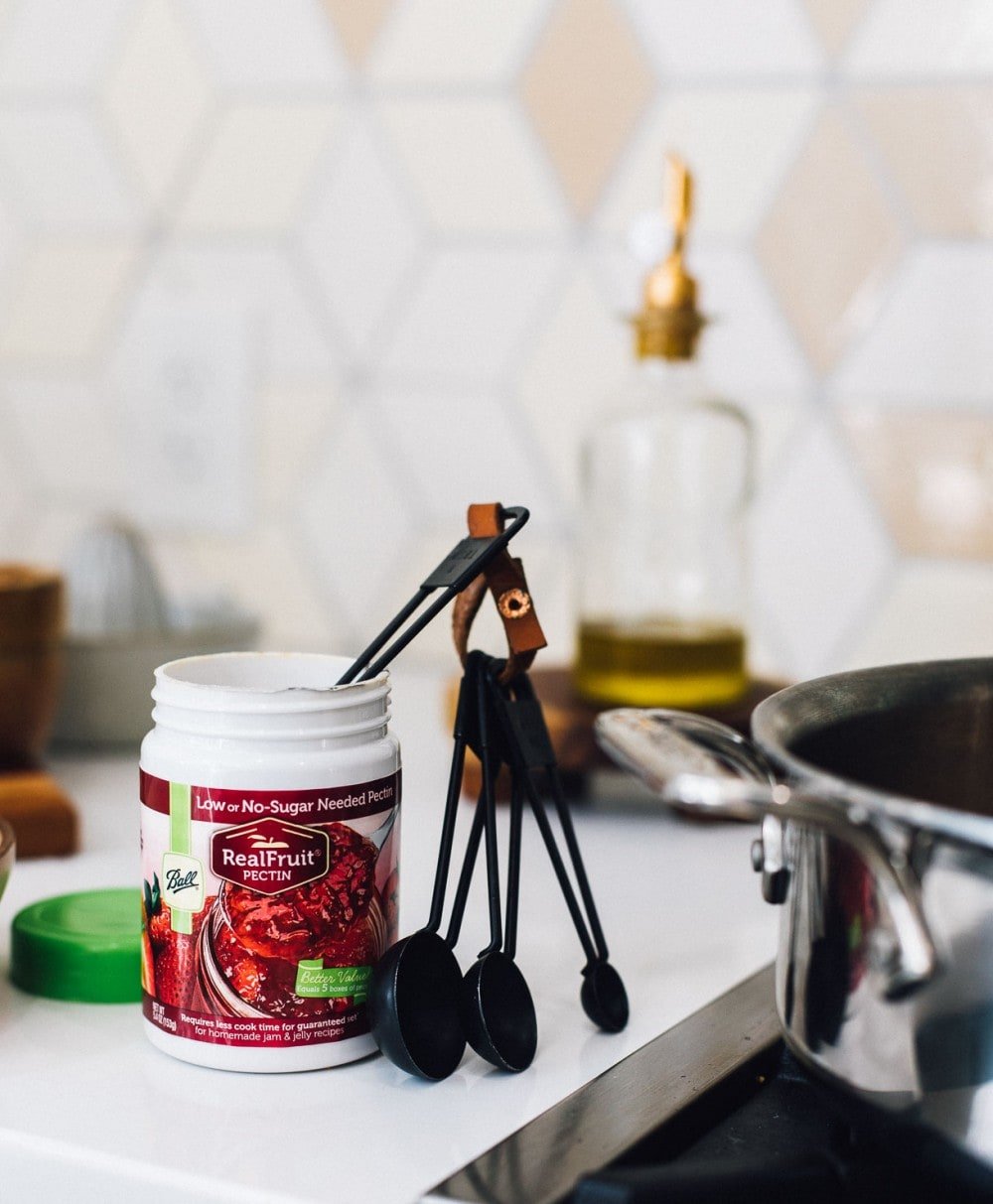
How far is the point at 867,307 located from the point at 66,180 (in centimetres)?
75

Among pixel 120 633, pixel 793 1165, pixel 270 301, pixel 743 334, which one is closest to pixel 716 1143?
pixel 793 1165

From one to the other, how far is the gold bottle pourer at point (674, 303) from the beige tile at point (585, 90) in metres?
0.26

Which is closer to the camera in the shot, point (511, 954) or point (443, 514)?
point (511, 954)

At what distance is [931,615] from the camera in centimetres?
108

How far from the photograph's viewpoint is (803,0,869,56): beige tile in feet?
3.47

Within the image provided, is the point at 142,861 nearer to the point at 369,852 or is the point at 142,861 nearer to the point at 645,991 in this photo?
the point at 369,852

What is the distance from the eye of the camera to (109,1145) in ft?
1.46

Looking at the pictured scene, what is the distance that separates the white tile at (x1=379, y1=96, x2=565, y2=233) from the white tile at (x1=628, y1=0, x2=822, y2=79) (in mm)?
125

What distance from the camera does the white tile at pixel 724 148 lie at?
109 centimetres

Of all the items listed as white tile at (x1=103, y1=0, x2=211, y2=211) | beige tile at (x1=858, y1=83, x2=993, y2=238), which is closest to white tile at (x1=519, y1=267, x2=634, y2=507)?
beige tile at (x1=858, y1=83, x2=993, y2=238)

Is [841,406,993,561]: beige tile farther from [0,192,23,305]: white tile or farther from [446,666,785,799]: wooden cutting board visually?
[0,192,23,305]: white tile

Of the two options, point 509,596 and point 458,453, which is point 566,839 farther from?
point 458,453

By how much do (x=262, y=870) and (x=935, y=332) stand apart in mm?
737

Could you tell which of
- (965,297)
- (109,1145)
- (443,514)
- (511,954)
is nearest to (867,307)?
(965,297)
